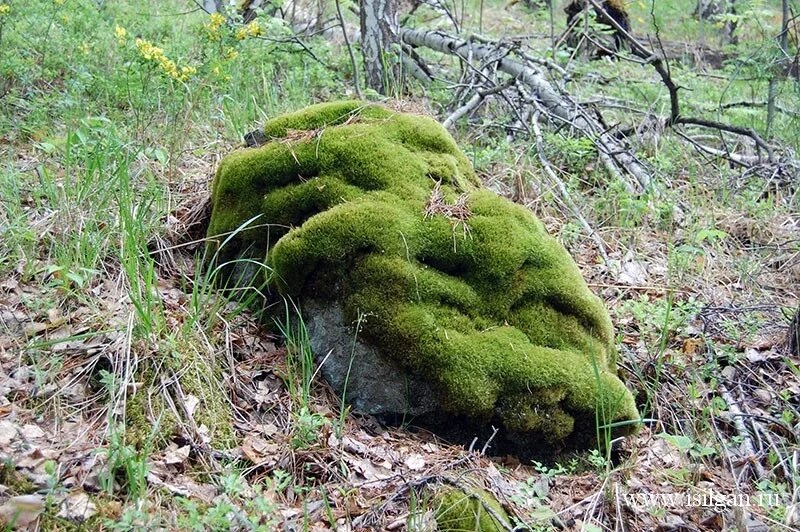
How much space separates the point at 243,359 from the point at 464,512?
144 centimetres

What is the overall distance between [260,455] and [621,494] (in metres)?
1.61

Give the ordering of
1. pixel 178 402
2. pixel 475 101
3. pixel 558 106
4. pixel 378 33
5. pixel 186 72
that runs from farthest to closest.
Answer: pixel 378 33, pixel 558 106, pixel 475 101, pixel 186 72, pixel 178 402

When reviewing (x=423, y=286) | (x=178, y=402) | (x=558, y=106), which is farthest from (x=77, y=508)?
(x=558, y=106)

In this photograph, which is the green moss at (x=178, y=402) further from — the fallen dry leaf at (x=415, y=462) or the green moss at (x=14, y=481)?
the fallen dry leaf at (x=415, y=462)

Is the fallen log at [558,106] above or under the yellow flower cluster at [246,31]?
under

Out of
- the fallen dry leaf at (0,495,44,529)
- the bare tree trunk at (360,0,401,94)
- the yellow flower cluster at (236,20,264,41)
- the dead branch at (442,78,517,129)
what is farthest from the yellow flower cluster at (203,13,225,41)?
the fallen dry leaf at (0,495,44,529)

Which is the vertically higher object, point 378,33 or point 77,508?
point 378,33

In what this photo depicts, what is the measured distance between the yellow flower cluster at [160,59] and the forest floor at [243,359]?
0.04 meters

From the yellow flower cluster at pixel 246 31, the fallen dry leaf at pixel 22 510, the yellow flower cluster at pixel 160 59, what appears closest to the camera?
the fallen dry leaf at pixel 22 510

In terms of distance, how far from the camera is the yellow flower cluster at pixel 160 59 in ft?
13.5

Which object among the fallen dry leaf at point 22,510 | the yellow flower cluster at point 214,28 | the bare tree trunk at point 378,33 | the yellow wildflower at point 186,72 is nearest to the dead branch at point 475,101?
the bare tree trunk at point 378,33

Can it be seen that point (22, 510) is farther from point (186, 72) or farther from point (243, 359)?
point (186, 72)

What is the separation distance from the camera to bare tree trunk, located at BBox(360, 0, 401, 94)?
6.50m

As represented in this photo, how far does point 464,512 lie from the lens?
2443mm
